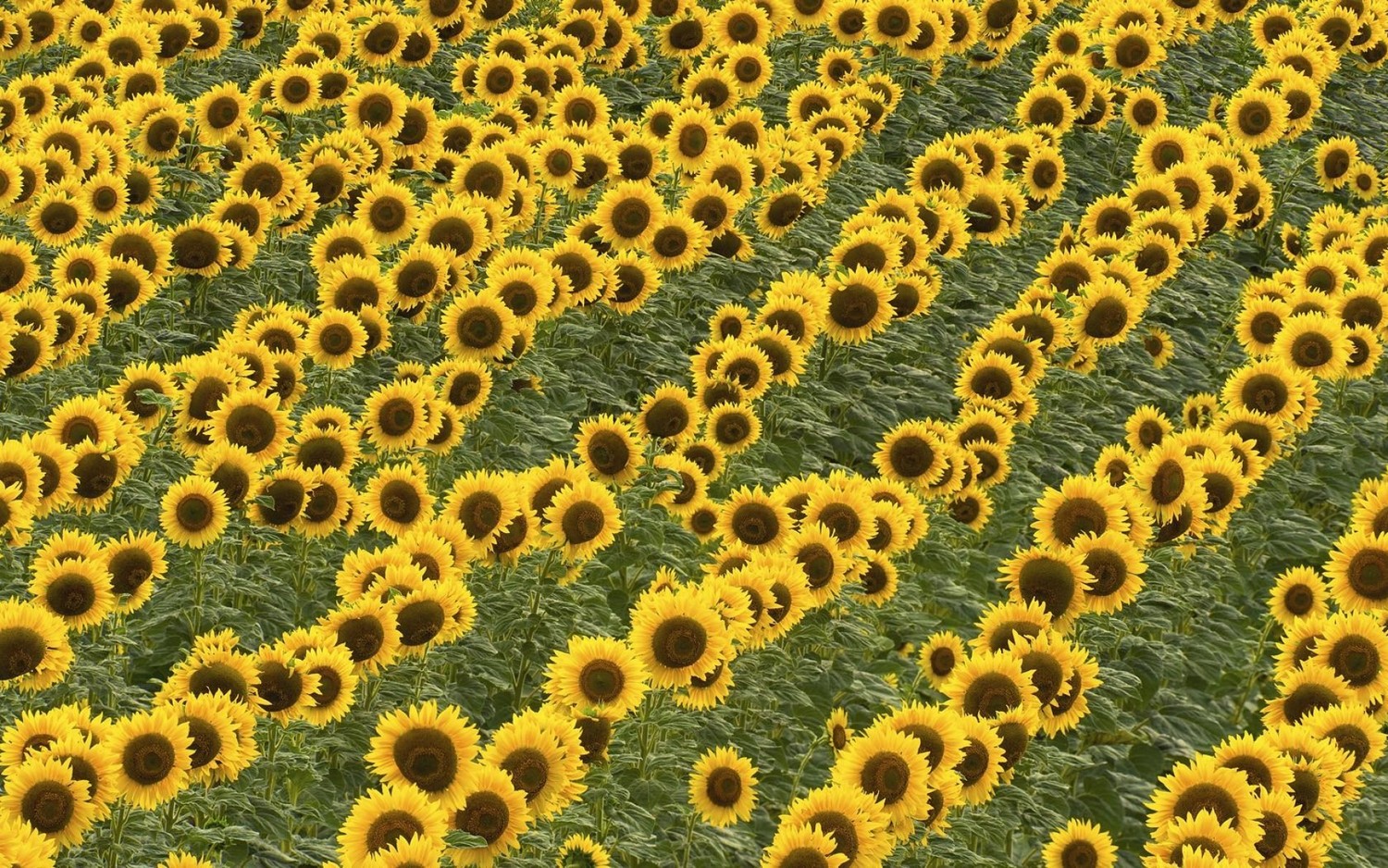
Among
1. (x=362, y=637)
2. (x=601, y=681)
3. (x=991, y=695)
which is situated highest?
(x=991, y=695)

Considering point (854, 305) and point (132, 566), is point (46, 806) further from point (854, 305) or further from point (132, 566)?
point (854, 305)

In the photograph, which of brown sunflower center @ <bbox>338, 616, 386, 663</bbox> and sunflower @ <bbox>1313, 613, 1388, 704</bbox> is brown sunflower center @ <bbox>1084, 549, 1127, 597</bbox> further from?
brown sunflower center @ <bbox>338, 616, 386, 663</bbox>

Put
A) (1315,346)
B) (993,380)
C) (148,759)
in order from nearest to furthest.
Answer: (148,759) < (993,380) < (1315,346)

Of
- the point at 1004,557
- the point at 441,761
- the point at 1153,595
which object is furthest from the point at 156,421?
the point at 1153,595

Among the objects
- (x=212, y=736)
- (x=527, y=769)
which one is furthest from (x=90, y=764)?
(x=527, y=769)

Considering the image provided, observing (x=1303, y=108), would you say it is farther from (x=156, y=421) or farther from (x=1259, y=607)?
(x=156, y=421)

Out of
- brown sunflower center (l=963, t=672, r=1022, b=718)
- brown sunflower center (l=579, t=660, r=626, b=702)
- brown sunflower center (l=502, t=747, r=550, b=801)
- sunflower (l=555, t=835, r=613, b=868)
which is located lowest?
sunflower (l=555, t=835, r=613, b=868)

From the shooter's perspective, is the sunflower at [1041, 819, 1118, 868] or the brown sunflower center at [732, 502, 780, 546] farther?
the brown sunflower center at [732, 502, 780, 546]

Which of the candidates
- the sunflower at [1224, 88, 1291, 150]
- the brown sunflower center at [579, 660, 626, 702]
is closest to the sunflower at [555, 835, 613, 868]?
the brown sunflower center at [579, 660, 626, 702]
